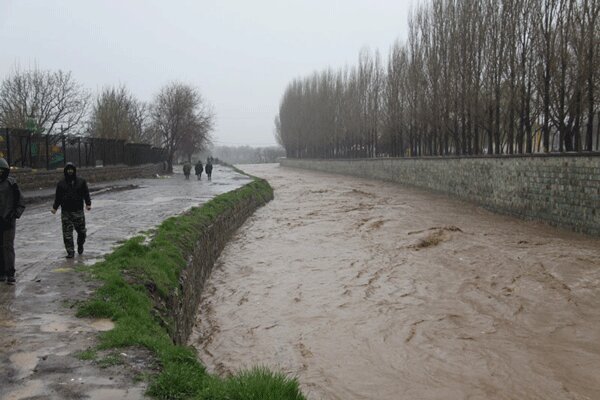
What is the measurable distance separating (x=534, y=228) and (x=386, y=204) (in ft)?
29.3

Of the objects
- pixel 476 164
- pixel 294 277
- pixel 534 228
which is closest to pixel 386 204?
pixel 476 164

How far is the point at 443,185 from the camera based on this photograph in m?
31.9

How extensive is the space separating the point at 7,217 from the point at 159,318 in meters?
2.53

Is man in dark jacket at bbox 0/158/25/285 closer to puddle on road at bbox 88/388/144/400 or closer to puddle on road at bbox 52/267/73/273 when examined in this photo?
puddle on road at bbox 52/267/73/273

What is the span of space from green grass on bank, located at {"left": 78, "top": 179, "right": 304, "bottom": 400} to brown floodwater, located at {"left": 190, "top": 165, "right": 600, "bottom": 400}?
42.9 inches

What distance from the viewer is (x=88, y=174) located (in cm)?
2775


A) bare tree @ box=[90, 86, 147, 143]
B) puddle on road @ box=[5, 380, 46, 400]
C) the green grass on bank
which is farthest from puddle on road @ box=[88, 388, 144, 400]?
bare tree @ box=[90, 86, 147, 143]

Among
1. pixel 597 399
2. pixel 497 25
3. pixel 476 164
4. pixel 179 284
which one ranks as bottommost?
pixel 597 399

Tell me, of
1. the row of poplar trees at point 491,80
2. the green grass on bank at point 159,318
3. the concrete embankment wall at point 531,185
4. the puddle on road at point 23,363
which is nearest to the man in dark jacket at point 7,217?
the green grass on bank at point 159,318

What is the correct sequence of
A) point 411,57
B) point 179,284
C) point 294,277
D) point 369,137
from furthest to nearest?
1. point 369,137
2. point 411,57
3. point 294,277
4. point 179,284

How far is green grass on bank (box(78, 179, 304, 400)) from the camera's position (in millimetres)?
4410

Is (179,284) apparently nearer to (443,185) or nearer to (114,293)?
(114,293)

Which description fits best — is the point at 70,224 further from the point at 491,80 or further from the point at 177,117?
the point at 177,117

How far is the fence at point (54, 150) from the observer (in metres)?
19.9
